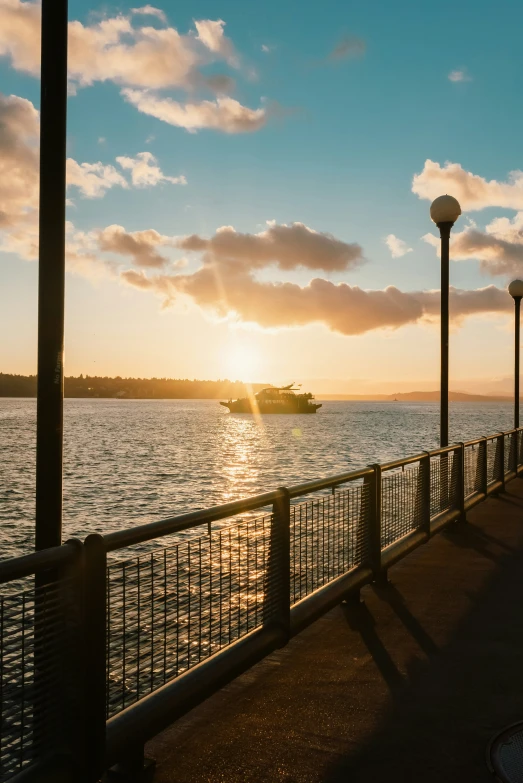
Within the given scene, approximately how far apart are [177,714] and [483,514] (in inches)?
371

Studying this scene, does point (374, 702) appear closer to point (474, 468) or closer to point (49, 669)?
point (49, 669)

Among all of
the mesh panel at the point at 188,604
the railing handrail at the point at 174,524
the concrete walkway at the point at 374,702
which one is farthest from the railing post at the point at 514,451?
the railing handrail at the point at 174,524

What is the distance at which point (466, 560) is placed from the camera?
8.80 metres

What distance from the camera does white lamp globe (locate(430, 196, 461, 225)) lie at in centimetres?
1200

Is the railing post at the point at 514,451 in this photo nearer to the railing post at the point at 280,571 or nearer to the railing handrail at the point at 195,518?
the railing handrail at the point at 195,518

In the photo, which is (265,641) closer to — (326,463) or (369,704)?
(369,704)

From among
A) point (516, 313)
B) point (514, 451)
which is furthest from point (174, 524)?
point (516, 313)

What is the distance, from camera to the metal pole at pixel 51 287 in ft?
12.6

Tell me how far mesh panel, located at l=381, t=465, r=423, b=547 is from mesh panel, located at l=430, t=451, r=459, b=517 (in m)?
0.69

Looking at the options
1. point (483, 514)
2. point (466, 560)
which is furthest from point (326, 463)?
point (466, 560)

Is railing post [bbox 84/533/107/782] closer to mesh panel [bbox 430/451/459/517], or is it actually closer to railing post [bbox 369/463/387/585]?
railing post [bbox 369/463/387/585]

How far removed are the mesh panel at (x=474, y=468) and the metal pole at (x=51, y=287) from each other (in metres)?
9.17

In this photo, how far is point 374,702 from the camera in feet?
15.0

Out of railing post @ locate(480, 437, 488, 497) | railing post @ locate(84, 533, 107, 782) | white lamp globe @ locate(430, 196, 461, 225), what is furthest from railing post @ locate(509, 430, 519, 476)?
railing post @ locate(84, 533, 107, 782)
